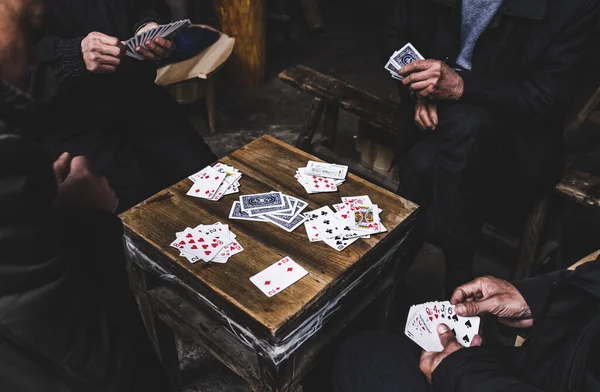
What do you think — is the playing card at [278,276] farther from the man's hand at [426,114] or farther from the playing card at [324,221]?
the man's hand at [426,114]

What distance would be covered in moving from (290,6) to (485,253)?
4.38 meters

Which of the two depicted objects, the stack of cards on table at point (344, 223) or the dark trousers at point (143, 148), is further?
the dark trousers at point (143, 148)

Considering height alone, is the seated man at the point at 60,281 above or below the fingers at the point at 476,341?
above

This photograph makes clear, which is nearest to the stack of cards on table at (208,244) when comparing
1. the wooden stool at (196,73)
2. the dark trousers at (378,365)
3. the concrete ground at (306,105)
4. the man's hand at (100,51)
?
the dark trousers at (378,365)

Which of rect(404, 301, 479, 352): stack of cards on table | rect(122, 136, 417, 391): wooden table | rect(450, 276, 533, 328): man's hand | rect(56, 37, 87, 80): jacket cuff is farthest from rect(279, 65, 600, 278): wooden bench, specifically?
rect(56, 37, 87, 80): jacket cuff

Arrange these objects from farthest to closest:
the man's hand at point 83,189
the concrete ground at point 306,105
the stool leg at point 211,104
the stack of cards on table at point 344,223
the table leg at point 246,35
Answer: the table leg at point 246,35 → the stool leg at point 211,104 → the concrete ground at point 306,105 → the stack of cards on table at point 344,223 → the man's hand at point 83,189

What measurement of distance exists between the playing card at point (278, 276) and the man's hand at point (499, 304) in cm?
60

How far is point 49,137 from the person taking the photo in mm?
2539

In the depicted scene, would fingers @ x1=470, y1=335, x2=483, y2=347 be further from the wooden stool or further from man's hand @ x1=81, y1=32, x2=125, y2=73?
the wooden stool

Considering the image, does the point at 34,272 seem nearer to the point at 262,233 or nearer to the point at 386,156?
the point at 262,233

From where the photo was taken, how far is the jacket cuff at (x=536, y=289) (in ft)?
6.18

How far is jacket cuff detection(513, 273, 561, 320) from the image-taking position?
188cm

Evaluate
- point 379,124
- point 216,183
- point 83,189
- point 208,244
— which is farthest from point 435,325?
point 379,124

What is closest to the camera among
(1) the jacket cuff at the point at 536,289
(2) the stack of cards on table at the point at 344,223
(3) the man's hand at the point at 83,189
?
(3) the man's hand at the point at 83,189
